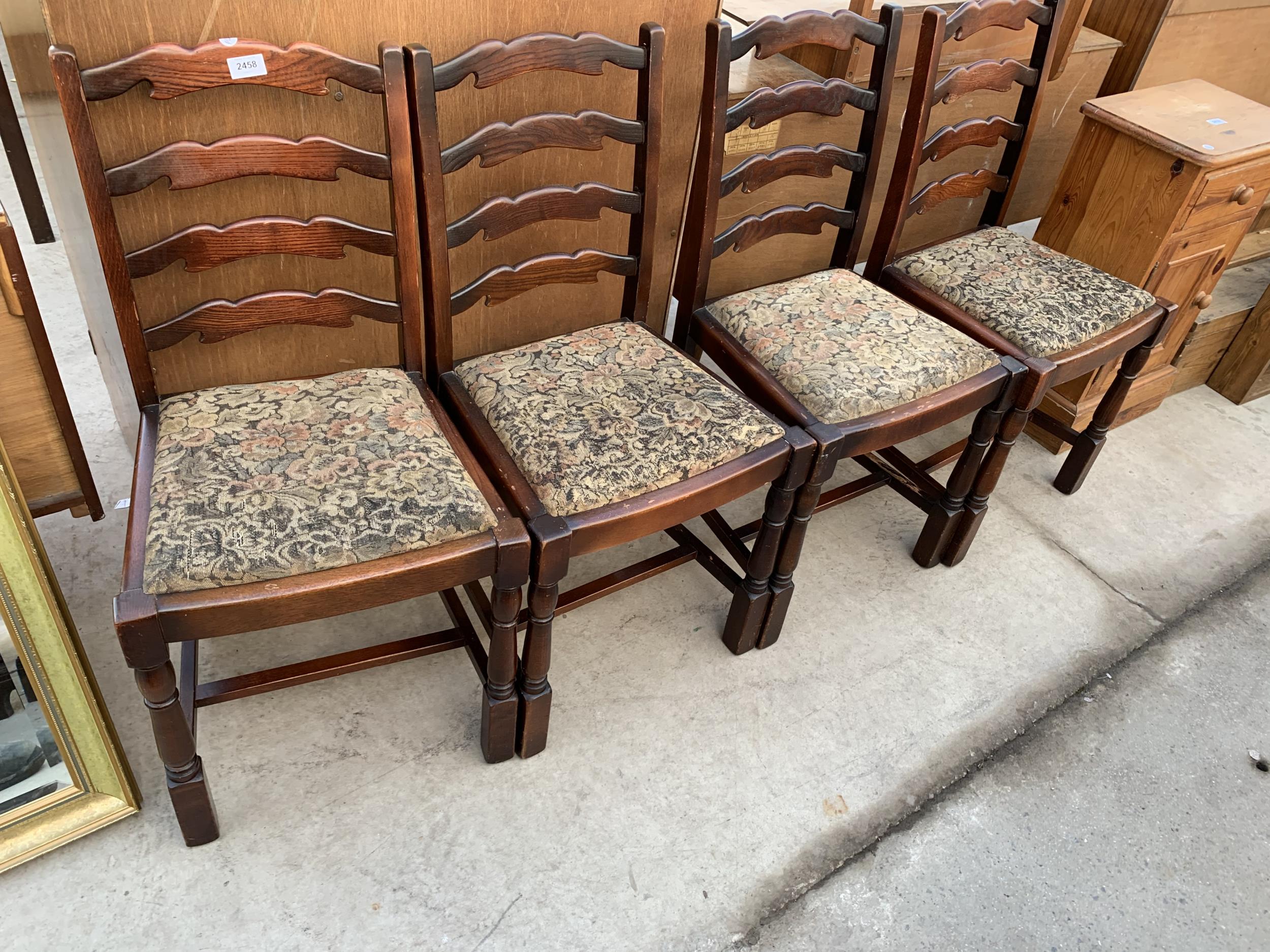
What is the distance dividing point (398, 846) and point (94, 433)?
1.36 meters

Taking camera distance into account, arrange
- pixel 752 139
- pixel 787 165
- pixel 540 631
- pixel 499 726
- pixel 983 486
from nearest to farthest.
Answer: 1. pixel 540 631
2. pixel 499 726
3. pixel 787 165
4. pixel 983 486
5. pixel 752 139

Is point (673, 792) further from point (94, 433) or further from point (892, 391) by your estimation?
point (94, 433)

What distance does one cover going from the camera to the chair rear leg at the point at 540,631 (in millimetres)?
1372

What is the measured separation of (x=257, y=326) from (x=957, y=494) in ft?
4.80

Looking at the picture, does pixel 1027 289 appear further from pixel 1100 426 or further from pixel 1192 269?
pixel 1192 269

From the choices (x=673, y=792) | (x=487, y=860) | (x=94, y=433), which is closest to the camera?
(x=487, y=860)

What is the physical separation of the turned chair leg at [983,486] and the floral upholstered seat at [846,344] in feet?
0.51

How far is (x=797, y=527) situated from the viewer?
5.69 ft

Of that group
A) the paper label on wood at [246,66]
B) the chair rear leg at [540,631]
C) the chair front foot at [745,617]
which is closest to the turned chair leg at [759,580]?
the chair front foot at [745,617]

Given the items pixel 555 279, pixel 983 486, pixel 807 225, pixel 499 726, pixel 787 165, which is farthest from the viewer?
pixel 983 486

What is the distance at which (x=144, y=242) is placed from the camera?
1.55 metres

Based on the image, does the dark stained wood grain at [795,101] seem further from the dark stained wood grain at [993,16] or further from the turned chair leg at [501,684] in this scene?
the turned chair leg at [501,684]

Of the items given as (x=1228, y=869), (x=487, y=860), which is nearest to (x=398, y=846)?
(x=487, y=860)

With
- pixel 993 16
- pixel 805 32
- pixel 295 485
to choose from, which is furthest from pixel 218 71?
pixel 993 16
